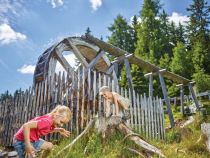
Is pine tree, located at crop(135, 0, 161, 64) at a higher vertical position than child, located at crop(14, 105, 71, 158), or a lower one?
higher

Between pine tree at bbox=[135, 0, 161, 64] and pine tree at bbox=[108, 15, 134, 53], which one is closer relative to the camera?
pine tree at bbox=[135, 0, 161, 64]

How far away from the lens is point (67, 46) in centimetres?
1456

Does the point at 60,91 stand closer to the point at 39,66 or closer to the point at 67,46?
the point at 39,66

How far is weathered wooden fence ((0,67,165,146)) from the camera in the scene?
8391 mm

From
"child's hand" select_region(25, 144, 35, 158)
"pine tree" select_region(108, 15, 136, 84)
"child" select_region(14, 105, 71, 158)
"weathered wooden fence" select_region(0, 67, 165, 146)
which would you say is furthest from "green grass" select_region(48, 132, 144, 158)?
"pine tree" select_region(108, 15, 136, 84)

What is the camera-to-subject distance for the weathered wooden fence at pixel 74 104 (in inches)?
330

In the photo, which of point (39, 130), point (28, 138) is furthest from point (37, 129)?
point (28, 138)

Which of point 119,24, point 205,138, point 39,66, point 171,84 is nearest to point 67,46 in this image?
point 39,66

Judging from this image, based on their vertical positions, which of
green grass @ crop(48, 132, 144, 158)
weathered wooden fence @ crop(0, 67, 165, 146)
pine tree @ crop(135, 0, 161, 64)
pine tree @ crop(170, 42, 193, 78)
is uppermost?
pine tree @ crop(135, 0, 161, 64)

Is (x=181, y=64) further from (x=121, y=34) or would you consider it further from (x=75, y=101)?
(x=75, y=101)

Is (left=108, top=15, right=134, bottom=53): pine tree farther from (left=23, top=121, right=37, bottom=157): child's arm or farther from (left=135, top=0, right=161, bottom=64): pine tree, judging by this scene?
(left=23, top=121, right=37, bottom=157): child's arm

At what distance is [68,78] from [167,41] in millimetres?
30747

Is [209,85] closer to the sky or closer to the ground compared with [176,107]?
closer to the sky

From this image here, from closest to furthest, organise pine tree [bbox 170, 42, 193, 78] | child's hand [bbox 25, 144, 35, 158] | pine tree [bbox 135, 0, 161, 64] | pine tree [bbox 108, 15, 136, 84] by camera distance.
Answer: child's hand [bbox 25, 144, 35, 158] → pine tree [bbox 170, 42, 193, 78] → pine tree [bbox 135, 0, 161, 64] → pine tree [bbox 108, 15, 136, 84]
